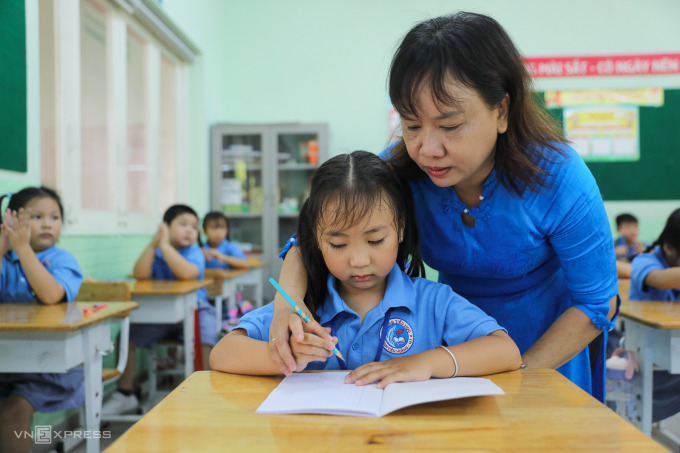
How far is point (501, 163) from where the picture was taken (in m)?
1.14

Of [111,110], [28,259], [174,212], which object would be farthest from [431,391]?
[111,110]

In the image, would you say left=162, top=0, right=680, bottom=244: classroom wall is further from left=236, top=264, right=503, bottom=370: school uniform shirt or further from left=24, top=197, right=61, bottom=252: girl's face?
left=236, top=264, right=503, bottom=370: school uniform shirt

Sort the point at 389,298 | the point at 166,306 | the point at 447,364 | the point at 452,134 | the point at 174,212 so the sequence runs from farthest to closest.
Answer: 1. the point at 174,212
2. the point at 166,306
3. the point at 389,298
4. the point at 452,134
5. the point at 447,364

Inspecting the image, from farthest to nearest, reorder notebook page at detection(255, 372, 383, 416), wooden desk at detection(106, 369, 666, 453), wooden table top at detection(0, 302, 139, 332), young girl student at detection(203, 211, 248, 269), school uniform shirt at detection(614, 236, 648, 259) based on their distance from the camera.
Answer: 1. school uniform shirt at detection(614, 236, 648, 259)
2. young girl student at detection(203, 211, 248, 269)
3. wooden table top at detection(0, 302, 139, 332)
4. notebook page at detection(255, 372, 383, 416)
5. wooden desk at detection(106, 369, 666, 453)

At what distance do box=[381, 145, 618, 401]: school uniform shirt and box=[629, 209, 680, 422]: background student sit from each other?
4.78ft

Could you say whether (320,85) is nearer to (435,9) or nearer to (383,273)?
(435,9)

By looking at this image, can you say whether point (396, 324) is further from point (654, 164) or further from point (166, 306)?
point (654, 164)

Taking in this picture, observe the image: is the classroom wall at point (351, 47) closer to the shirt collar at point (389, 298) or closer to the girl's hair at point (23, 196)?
the girl's hair at point (23, 196)

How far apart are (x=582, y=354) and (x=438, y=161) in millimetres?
594

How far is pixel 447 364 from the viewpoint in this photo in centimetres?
89

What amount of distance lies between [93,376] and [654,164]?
19.0 ft

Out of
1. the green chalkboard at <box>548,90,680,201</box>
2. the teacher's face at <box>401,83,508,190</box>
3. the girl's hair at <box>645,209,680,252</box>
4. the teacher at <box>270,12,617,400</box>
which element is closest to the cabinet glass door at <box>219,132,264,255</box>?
the green chalkboard at <box>548,90,680,201</box>

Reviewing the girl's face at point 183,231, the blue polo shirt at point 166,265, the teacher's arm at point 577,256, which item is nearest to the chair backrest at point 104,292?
the blue polo shirt at point 166,265

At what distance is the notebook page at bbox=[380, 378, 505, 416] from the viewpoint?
0.72m
